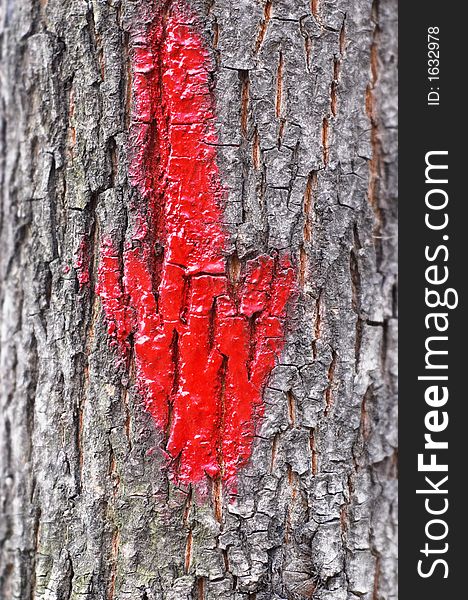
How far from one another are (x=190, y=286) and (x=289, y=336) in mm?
212

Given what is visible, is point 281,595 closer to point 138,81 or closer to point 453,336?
point 453,336

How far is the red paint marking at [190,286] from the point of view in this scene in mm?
1342

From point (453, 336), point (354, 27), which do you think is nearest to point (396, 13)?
point (354, 27)

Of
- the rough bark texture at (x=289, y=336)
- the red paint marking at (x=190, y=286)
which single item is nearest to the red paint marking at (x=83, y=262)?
the rough bark texture at (x=289, y=336)

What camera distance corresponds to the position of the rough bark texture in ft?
4.45

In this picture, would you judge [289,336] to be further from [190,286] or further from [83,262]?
[83,262]

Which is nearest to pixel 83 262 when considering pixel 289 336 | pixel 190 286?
pixel 190 286

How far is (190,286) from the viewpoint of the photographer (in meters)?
1.35

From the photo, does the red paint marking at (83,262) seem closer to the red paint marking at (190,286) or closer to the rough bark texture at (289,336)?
the rough bark texture at (289,336)

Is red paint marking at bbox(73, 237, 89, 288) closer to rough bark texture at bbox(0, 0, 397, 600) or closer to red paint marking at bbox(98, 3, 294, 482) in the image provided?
rough bark texture at bbox(0, 0, 397, 600)

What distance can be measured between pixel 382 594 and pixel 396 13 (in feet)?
3.95

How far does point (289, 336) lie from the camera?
1.38m

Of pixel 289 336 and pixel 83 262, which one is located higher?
pixel 83 262

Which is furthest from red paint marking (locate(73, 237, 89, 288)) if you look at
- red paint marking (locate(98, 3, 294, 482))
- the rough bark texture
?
red paint marking (locate(98, 3, 294, 482))
